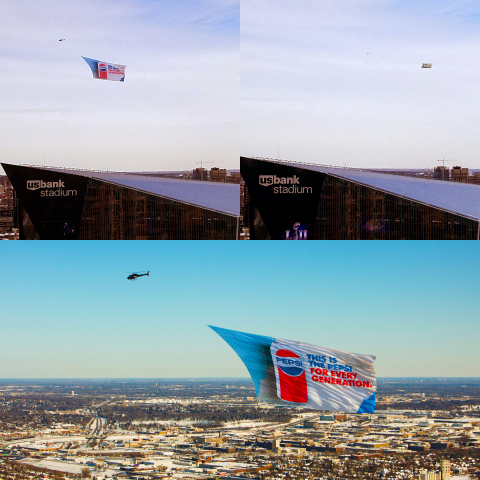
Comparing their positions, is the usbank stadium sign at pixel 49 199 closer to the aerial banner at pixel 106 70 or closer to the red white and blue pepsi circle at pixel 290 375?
the aerial banner at pixel 106 70

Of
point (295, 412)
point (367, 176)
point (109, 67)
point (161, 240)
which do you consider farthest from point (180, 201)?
point (295, 412)

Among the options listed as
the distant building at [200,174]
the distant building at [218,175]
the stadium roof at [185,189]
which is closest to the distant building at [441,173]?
the stadium roof at [185,189]

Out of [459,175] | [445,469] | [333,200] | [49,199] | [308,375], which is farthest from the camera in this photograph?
[459,175]

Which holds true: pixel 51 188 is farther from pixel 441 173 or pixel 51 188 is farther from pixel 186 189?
pixel 441 173

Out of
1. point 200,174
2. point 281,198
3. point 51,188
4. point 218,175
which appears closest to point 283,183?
point 281,198

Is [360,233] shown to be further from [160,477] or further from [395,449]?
[160,477]

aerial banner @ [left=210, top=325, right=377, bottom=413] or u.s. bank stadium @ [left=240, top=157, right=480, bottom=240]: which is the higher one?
u.s. bank stadium @ [left=240, top=157, right=480, bottom=240]

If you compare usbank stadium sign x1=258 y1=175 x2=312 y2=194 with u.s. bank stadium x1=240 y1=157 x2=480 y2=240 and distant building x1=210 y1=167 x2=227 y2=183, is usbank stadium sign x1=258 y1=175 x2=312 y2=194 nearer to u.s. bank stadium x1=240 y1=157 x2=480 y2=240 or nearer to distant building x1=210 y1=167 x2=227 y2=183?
u.s. bank stadium x1=240 y1=157 x2=480 y2=240

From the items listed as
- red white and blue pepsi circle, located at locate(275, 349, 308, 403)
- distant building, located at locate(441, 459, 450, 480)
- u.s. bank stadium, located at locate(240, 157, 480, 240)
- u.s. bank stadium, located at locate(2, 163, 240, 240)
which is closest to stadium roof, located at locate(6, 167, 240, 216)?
u.s. bank stadium, located at locate(2, 163, 240, 240)
